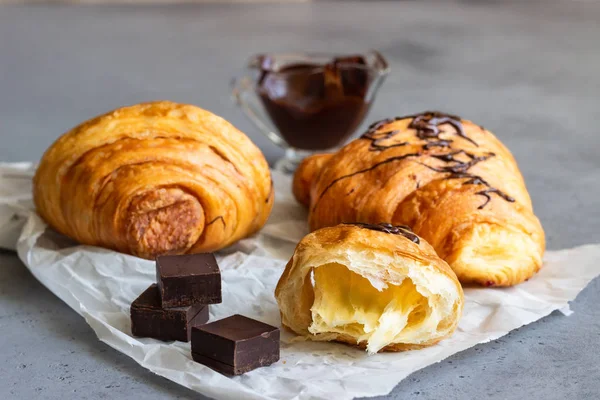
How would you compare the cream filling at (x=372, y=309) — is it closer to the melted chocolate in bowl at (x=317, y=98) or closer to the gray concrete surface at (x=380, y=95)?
the gray concrete surface at (x=380, y=95)

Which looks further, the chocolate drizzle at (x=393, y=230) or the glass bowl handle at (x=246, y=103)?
the glass bowl handle at (x=246, y=103)

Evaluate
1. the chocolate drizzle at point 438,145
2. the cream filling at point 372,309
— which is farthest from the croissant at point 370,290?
the chocolate drizzle at point 438,145

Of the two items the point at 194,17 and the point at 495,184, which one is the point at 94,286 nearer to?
the point at 495,184

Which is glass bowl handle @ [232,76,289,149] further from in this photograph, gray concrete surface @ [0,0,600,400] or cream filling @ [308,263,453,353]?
cream filling @ [308,263,453,353]

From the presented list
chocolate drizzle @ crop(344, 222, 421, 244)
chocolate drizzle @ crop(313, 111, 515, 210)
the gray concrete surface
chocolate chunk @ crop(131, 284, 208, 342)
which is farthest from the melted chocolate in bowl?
chocolate chunk @ crop(131, 284, 208, 342)

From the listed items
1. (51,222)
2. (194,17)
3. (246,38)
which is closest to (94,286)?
(51,222)

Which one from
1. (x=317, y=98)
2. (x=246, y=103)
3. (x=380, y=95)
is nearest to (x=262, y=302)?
(x=317, y=98)
